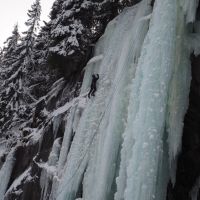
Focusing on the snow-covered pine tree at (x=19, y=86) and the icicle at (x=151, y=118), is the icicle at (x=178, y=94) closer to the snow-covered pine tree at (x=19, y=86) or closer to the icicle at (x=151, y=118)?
the icicle at (x=151, y=118)

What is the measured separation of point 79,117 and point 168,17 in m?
3.53

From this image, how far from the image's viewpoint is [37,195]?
10.3 meters

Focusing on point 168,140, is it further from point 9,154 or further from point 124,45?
point 9,154

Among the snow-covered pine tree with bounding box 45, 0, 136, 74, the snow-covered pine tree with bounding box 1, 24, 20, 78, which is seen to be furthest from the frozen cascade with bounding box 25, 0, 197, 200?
the snow-covered pine tree with bounding box 1, 24, 20, 78

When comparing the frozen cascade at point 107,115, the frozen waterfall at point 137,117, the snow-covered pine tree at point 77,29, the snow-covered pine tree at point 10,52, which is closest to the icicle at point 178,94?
the frozen waterfall at point 137,117

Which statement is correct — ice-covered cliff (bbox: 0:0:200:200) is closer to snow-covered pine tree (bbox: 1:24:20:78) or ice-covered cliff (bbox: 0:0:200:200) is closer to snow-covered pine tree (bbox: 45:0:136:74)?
snow-covered pine tree (bbox: 45:0:136:74)

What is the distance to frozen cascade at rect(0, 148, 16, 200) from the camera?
12.1 meters

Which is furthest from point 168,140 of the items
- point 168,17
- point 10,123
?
point 10,123

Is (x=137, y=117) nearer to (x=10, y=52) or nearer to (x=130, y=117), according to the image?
(x=130, y=117)

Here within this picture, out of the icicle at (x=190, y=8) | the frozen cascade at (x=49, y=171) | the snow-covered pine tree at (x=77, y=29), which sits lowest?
the frozen cascade at (x=49, y=171)

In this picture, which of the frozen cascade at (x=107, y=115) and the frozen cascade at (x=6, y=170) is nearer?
the frozen cascade at (x=107, y=115)

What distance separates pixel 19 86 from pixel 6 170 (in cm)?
361

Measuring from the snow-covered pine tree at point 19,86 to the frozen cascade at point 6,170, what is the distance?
54.7 inches

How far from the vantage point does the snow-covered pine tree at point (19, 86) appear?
13739 mm
